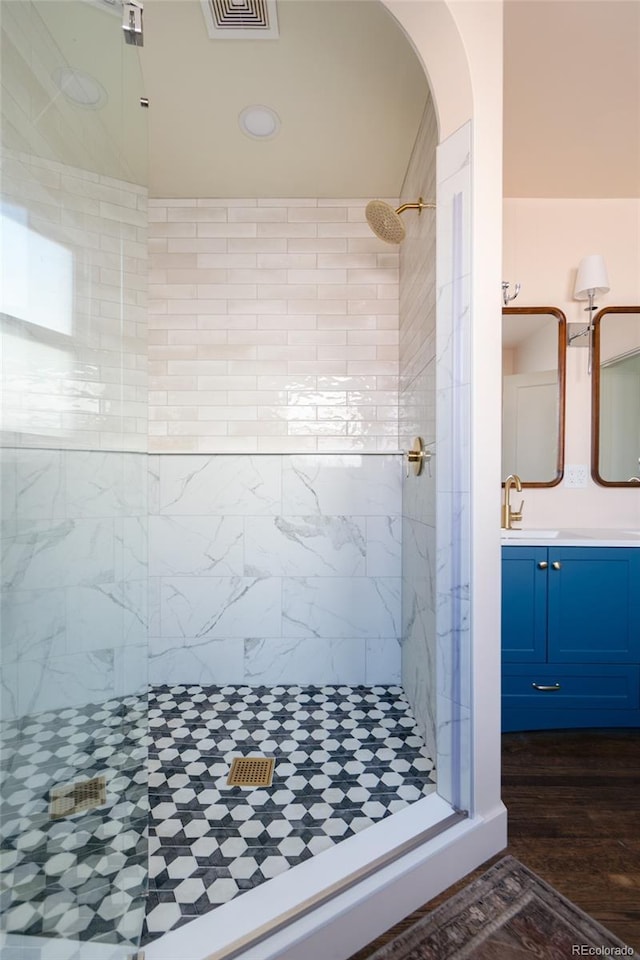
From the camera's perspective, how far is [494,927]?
113 centimetres

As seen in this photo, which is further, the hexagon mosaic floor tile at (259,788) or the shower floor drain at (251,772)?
the shower floor drain at (251,772)

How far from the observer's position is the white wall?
2465 millimetres

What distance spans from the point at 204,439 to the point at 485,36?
6.37ft

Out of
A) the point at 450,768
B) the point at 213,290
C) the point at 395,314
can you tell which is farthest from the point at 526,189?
the point at 450,768

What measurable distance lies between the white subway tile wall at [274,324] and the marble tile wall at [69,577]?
4.67ft

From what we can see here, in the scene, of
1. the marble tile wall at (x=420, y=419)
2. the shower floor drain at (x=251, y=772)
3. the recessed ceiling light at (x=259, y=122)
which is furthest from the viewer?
the recessed ceiling light at (x=259, y=122)

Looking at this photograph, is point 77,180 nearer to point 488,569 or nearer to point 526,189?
point 488,569

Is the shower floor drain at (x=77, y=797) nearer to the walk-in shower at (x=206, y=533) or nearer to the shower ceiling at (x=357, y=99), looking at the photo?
the walk-in shower at (x=206, y=533)

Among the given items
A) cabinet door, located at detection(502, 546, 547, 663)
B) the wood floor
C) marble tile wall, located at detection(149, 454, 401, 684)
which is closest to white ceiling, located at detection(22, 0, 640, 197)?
marble tile wall, located at detection(149, 454, 401, 684)

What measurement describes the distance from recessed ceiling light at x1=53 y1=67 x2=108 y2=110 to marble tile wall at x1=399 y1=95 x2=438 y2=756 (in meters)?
1.06

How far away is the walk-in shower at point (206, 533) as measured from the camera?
0.77 metres

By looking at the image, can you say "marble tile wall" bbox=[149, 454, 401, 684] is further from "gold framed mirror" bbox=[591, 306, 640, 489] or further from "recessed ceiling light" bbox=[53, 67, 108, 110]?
"recessed ceiling light" bbox=[53, 67, 108, 110]

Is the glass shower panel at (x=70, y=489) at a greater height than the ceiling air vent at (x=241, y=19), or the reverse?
the ceiling air vent at (x=241, y=19)

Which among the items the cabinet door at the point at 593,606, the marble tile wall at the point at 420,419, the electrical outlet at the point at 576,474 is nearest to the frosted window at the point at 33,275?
the marble tile wall at the point at 420,419
